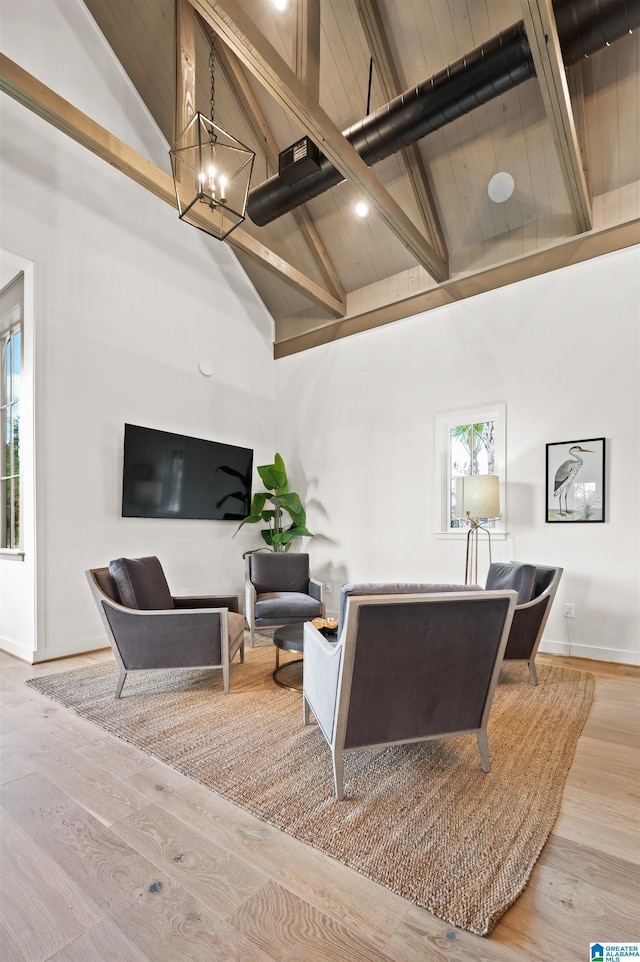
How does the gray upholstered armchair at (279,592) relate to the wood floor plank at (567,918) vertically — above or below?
above

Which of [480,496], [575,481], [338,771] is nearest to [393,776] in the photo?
[338,771]

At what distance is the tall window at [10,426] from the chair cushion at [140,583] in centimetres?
168

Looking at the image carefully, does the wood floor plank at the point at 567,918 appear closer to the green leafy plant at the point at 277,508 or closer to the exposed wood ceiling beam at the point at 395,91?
the green leafy plant at the point at 277,508

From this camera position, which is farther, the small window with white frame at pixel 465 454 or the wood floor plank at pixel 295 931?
the small window with white frame at pixel 465 454

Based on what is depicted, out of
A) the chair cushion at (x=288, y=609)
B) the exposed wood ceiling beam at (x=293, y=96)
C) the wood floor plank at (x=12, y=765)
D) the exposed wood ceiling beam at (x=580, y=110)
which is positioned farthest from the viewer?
the chair cushion at (x=288, y=609)

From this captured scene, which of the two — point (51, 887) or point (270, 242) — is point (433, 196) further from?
point (51, 887)

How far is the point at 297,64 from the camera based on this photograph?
2975mm

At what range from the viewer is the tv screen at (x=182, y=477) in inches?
181

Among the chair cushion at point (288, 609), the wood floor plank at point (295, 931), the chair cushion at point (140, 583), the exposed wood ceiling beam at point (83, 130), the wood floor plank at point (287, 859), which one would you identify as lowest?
the wood floor plank at point (287, 859)

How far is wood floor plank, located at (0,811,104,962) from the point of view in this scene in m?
1.29

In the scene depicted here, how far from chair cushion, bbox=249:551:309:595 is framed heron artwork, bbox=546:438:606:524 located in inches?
98.5

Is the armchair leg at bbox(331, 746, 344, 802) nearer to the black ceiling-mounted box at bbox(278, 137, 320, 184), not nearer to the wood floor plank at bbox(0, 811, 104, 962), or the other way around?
the wood floor plank at bbox(0, 811, 104, 962)

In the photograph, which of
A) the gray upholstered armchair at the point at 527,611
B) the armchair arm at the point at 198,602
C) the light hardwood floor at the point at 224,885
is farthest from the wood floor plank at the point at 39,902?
the gray upholstered armchair at the point at 527,611

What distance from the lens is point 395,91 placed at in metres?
4.11
